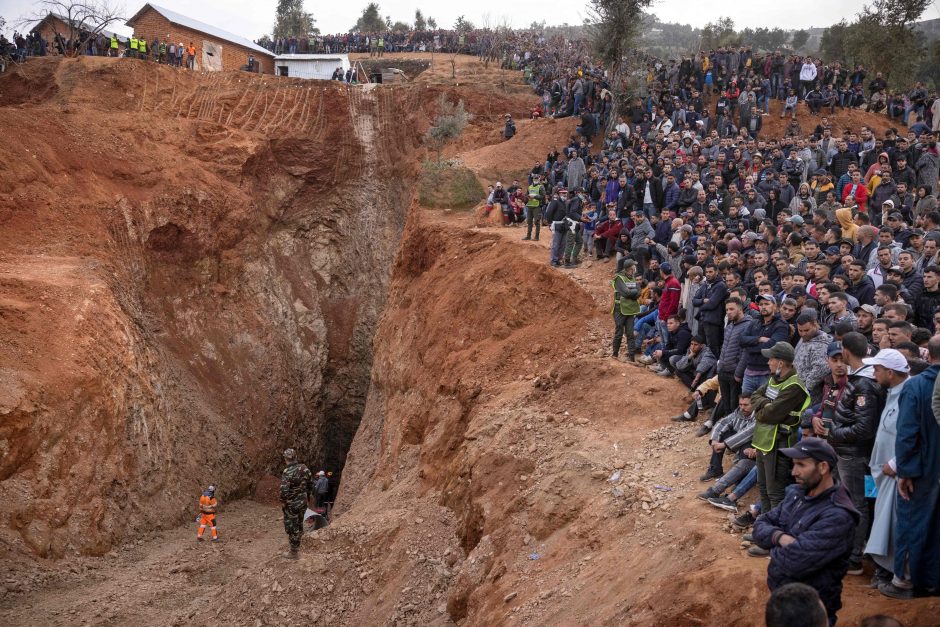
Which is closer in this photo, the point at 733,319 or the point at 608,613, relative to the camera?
the point at 608,613

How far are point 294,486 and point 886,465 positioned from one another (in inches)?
422

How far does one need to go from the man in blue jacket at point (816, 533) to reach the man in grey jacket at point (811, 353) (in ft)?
9.31

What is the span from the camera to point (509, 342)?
15445 millimetres

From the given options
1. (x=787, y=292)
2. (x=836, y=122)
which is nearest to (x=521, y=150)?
(x=836, y=122)

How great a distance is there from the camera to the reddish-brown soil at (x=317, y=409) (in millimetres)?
8977

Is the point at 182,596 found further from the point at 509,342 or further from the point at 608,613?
the point at 608,613

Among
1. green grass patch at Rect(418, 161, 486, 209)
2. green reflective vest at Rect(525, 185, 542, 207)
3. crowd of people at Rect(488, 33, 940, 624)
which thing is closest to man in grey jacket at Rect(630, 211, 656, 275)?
crowd of people at Rect(488, 33, 940, 624)

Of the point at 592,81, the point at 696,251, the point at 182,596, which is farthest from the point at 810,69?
the point at 182,596

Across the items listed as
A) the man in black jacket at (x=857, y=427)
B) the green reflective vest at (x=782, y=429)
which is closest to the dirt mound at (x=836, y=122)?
the green reflective vest at (x=782, y=429)

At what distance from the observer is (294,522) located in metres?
13.7

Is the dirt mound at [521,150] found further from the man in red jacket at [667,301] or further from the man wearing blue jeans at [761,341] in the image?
the man wearing blue jeans at [761,341]

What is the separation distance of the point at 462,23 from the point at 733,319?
51034 millimetres

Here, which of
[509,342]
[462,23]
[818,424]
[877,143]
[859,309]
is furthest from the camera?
[462,23]

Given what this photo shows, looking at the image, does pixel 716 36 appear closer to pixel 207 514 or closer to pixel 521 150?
pixel 521 150
